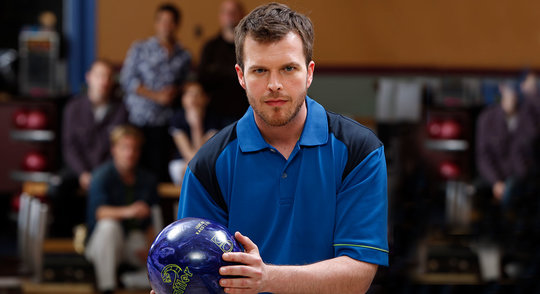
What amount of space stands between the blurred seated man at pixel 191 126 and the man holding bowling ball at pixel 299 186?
334 centimetres

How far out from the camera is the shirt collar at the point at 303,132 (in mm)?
2287

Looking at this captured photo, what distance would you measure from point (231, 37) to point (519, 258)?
Result: 279 cm

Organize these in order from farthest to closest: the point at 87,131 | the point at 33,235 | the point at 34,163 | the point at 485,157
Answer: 1. the point at 34,163
2. the point at 87,131
3. the point at 33,235
4. the point at 485,157

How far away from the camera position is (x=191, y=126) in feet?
19.0

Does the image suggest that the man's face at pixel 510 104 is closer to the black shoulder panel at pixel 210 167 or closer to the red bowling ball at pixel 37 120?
the black shoulder panel at pixel 210 167

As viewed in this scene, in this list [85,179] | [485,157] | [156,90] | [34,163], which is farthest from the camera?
[34,163]

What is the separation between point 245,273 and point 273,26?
0.74 metres

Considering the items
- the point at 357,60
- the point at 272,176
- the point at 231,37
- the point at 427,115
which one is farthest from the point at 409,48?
the point at 272,176

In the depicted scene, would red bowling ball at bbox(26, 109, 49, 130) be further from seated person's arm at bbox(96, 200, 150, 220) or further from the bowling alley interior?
seated person's arm at bbox(96, 200, 150, 220)

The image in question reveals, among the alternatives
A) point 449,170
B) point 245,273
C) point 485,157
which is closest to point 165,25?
point 449,170

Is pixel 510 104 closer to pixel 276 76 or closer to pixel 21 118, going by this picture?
pixel 276 76

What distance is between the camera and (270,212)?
2.29 meters

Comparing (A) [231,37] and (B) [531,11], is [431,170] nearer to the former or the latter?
(A) [231,37]

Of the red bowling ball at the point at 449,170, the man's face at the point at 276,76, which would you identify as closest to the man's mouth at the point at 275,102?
the man's face at the point at 276,76
